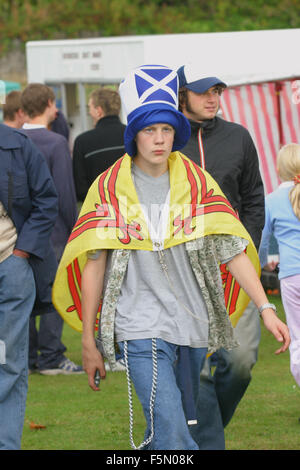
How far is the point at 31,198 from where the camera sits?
5.54 metres

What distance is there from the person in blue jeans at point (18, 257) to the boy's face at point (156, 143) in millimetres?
1098

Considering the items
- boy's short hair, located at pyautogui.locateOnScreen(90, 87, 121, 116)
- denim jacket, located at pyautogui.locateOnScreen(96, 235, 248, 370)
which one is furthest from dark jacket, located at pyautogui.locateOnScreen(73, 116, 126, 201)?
denim jacket, located at pyautogui.locateOnScreen(96, 235, 248, 370)

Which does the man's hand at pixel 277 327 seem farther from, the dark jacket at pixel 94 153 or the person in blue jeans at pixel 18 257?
the dark jacket at pixel 94 153

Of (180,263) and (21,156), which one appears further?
(21,156)

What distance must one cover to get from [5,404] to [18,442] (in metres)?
0.21

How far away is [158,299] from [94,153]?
4522mm

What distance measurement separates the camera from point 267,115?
37.2ft

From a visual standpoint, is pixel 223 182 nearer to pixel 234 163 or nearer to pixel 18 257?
pixel 234 163

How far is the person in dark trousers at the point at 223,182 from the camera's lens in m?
5.49

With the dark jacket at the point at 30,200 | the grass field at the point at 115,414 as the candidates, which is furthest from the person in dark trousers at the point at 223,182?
the dark jacket at the point at 30,200

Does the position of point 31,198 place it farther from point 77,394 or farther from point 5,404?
point 77,394

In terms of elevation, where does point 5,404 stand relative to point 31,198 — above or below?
below

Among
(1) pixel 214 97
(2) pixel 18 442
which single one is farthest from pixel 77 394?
(1) pixel 214 97
